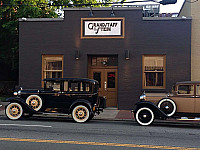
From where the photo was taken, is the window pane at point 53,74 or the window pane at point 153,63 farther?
the window pane at point 53,74

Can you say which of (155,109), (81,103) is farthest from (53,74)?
(155,109)

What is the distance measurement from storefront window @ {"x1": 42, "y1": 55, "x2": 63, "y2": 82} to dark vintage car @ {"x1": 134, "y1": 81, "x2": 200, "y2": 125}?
7169 mm

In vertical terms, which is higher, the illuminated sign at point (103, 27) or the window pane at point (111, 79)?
the illuminated sign at point (103, 27)

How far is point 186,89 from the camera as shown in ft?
32.4

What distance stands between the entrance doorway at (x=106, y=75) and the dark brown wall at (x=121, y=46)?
63 centimetres

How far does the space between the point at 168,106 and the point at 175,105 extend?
0.27m

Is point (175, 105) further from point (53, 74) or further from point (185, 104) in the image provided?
point (53, 74)

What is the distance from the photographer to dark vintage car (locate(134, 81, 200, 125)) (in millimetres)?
9750

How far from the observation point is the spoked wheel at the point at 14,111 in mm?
10766

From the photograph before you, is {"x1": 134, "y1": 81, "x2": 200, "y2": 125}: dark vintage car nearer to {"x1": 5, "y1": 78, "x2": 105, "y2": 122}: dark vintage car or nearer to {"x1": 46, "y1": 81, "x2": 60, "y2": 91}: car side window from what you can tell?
{"x1": 5, "y1": 78, "x2": 105, "y2": 122}: dark vintage car

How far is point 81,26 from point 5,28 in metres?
7.37


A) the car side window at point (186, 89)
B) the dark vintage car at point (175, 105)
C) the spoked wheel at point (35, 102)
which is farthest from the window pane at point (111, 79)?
the car side window at point (186, 89)

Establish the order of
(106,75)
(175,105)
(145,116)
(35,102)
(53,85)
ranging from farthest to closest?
(106,75)
(53,85)
(35,102)
(145,116)
(175,105)

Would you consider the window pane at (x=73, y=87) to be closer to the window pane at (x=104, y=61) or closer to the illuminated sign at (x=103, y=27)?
the window pane at (x=104, y=61)
